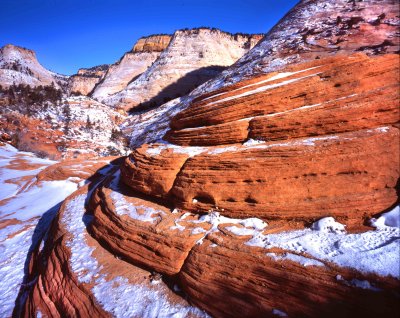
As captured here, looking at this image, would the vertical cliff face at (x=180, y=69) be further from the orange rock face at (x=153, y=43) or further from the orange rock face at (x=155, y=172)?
the orange rock face at (x=155, y=172)

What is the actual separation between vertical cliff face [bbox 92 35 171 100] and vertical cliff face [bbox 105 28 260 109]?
38.6ft

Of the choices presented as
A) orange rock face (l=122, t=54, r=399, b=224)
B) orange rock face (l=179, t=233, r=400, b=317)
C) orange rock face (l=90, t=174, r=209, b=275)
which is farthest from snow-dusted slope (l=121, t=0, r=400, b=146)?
orange rock face (l=90, t=174, r=209, b=275)

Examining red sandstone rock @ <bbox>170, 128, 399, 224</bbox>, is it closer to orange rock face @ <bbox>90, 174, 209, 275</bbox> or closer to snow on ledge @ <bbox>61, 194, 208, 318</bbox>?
orange rock face @ <bbox>90, 174, 209, 275</bbox>

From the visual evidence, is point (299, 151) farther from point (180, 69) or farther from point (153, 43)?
point (153, 43)

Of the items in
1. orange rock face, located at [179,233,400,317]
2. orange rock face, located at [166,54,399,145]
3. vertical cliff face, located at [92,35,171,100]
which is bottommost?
orange rock face, located at [179,233,400,317]

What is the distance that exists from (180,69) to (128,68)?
898 inches

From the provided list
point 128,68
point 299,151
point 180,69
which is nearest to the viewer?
point 299,151

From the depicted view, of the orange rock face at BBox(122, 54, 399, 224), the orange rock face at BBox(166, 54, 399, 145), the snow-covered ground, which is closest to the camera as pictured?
the orange rock face at BBox(122, 54, 399, 224)

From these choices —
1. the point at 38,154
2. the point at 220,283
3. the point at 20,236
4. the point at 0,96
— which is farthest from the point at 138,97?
the point at 220,283

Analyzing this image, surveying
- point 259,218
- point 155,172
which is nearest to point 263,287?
point 259,218

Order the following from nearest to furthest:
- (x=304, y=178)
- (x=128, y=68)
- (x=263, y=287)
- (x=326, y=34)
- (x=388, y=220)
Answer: (x=263, y=287) → (x=388, y=220) → (x=304, y=178) → (x=326, y=34) → (x=128, y=68)

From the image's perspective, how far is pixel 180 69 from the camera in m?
48.9

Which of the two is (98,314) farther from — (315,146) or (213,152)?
(315,146)

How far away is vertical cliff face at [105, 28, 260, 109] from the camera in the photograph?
4675 cm
